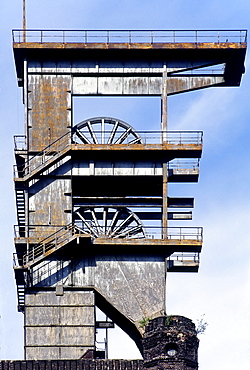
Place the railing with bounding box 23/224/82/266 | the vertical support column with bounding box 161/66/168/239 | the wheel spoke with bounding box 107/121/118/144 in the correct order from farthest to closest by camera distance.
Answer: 1. the wheel spoke with bounding box 107/121/118/144
2. the vertical support column with bounding box 161/66/168/239
3. the railing with bounding box 23/224/82/266

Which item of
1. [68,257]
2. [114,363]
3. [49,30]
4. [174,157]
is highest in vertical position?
[49,30]

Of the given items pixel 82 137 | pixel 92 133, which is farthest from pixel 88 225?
pixel 92 133

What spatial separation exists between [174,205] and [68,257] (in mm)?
6081

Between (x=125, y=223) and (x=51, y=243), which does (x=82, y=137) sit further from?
(x=51, y=243)

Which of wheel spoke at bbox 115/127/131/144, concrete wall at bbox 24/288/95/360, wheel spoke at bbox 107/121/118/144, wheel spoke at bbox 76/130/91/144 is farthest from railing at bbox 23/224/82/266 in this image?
wheel spoke at bbox 115/127/131/144

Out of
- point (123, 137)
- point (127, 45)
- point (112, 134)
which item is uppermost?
point (127, 45)

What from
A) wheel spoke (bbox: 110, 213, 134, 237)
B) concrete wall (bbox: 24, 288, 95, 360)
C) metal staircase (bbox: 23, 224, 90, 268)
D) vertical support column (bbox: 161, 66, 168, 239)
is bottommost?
concrete wall (bbox: 24, 288, 95, 360)

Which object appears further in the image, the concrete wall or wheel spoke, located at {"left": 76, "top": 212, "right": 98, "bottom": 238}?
wheel spoke, located at {"left": 76, "top": 212, "right": 98, "bottom": 238}

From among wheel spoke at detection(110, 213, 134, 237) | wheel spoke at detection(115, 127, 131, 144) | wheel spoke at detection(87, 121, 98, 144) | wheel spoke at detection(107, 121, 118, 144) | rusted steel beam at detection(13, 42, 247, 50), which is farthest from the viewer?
wheel spoke at detection(110, 213, 134, 237)

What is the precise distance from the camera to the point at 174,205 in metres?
70.6

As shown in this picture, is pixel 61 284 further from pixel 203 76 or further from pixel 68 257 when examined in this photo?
pixel 203 76

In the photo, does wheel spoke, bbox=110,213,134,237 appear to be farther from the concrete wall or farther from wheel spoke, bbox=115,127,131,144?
the concrete wall

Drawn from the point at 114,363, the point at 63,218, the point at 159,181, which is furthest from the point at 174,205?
the point at 114,363

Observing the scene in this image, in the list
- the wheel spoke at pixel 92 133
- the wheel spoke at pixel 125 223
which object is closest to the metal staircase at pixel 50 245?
the wheel spoke at pixel 125 223
